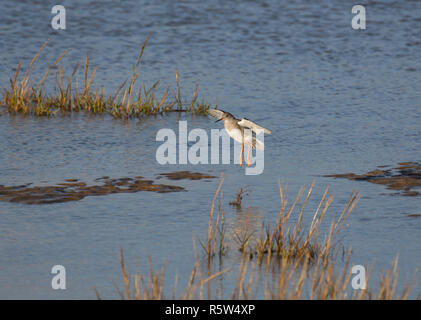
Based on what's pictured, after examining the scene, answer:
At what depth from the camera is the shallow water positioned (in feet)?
23.5

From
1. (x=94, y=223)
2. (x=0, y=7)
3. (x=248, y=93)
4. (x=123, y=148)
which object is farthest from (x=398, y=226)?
(x=0, y=7)

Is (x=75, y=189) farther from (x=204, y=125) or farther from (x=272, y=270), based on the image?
(x=204, y=125)

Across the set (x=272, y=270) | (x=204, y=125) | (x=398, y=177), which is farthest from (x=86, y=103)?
(x=272, y=270)

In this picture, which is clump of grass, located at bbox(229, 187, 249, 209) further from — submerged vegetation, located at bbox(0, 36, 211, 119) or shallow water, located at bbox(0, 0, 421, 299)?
submerged vegetation, located at bbox(0, 36, 211, 119)

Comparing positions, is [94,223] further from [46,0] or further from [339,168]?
[46,0]

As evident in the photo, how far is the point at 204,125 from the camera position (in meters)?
11.8

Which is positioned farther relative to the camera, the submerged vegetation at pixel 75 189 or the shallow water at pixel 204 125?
the submerged vegetation at pixel 75 189

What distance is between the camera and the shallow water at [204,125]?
715 centimetres

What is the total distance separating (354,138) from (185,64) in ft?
16.5

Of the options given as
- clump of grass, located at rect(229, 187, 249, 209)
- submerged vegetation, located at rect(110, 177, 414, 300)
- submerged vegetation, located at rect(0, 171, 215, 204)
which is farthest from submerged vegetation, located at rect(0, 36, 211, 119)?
submerged vegetation, located at rect(110, 177, 414, 300)

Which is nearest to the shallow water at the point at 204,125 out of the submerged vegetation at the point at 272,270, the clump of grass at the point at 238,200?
the clump of grass at the point at 238,200

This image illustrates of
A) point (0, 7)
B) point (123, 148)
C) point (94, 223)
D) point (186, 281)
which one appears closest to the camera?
point (186, 281)

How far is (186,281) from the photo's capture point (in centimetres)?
637

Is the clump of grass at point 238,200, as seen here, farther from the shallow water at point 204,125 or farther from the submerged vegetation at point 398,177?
the submerged vegetation at point 398,177
